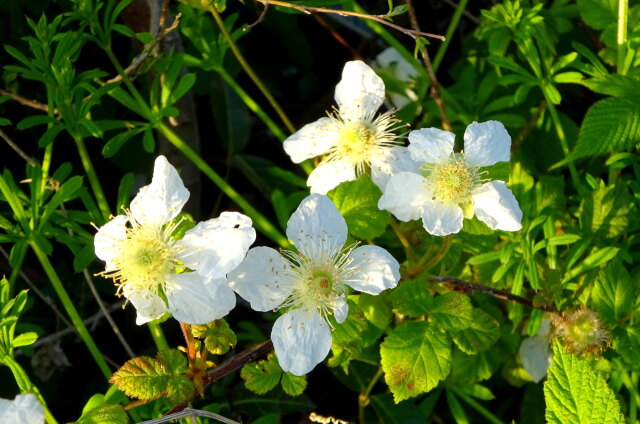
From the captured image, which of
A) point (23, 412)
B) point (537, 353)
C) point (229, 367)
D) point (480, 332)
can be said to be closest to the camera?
point (23, 412)

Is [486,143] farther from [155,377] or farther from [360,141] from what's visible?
[155,377]

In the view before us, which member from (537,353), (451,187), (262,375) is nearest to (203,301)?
(262,375)

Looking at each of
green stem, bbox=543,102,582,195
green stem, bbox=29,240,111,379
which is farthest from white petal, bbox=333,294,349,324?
green stem, bbox=543,102,582,195

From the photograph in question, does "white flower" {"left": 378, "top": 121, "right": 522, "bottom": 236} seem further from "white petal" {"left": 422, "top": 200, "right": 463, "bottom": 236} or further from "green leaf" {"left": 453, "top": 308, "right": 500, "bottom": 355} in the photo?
"green leaf" {"left": 453, "top": 308, "right": 500, "bottom": 355}

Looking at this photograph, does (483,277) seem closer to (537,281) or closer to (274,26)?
(537,281)

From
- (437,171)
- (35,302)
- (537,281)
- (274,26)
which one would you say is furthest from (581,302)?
(35,302)

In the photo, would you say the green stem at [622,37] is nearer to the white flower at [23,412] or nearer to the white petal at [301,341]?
the white petal at [301,341]

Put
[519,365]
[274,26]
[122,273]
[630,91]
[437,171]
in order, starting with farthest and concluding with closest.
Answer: [274,26] < [519,365] < [630,91] < [437,171] < [122,273]
